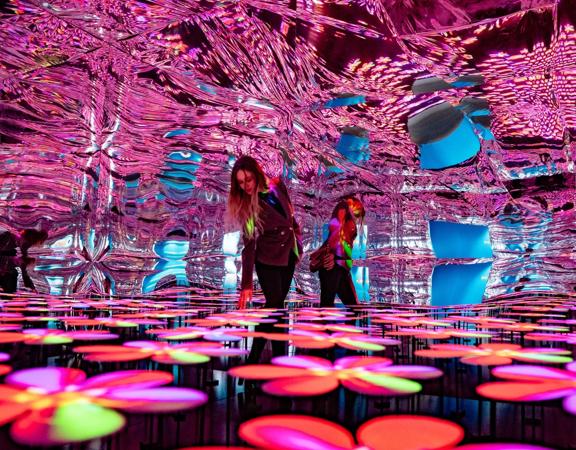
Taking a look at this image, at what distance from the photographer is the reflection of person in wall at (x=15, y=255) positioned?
331 inches

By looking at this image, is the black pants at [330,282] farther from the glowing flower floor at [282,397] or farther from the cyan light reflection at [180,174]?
the cyan light reflection at [180,174]

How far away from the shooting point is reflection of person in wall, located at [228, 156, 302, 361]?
4238 millimetres

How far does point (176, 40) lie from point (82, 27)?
3.59 feet

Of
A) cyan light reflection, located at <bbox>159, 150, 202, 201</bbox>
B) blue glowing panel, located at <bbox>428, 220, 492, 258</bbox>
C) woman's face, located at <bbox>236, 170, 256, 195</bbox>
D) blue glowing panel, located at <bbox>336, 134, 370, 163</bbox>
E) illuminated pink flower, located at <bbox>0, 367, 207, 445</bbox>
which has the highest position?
blue glowing panel, located at <bbox>336, 134, 370, 163</bbox>

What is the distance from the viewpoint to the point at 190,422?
205 centimetres

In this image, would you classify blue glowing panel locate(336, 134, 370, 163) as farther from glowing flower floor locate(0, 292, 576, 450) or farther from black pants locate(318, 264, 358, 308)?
glowing flower floor locate(0, 292, 576, 450)

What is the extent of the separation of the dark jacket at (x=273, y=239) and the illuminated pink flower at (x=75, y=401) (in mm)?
2352

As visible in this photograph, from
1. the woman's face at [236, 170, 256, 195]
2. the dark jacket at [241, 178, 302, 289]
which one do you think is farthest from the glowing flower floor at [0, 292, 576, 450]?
the woman's face at [236, 170, 256, 195]

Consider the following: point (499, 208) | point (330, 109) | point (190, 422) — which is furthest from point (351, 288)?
point (499, 208)

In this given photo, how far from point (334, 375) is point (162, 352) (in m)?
0.85

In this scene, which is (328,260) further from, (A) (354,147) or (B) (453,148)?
(A) (354,147)

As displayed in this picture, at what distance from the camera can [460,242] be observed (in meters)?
9.30

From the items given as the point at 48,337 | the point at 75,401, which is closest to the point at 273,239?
the point at 48,337

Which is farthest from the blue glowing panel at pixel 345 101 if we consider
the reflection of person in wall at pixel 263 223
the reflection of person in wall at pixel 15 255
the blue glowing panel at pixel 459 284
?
the reflection of person in wall at pixel 15 255
